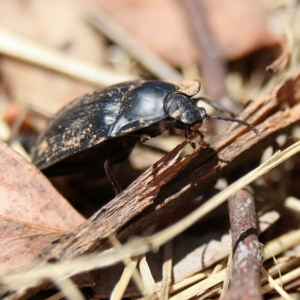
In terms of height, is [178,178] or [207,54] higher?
[207,54]

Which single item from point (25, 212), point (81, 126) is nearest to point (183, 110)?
point (81, 126)

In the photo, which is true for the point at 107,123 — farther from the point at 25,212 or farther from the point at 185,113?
the point at 25,212

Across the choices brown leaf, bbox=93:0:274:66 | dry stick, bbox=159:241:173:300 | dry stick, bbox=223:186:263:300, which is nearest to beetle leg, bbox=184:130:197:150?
dry stick, bbox=223:186:263:300

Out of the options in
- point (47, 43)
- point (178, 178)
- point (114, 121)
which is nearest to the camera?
point (178, 178)

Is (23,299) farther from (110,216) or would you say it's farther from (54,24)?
(54,24)

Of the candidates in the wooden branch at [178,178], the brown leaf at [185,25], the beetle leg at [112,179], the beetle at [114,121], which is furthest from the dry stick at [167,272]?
the brown leaf at [185,25]

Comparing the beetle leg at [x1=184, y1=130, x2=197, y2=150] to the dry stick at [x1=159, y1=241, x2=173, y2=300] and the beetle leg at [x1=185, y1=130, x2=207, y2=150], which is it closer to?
the beetle leg at [x1=185, y1=130, x2=207, y2=150]

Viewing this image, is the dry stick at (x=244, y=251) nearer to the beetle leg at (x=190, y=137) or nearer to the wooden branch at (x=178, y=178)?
the wooden branch at (x=178, y=178)
